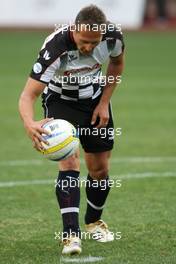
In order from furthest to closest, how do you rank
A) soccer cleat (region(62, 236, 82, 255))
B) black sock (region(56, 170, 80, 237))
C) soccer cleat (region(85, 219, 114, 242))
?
soccer cleat (region(85, 219, 114, 242)) → black sock (region(56, 170, 80, 237)) → soccer cleat (region(62, 236, 82, 255))

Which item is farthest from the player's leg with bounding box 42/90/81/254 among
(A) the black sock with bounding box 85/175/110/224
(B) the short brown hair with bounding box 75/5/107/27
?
(B) the short brown hair with bounding box 75/5/107/27

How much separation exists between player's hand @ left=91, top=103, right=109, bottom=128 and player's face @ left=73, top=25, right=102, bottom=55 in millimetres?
774

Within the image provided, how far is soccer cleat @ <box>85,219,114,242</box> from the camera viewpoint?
24.1ft

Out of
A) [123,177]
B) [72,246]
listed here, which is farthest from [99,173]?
[123,177]

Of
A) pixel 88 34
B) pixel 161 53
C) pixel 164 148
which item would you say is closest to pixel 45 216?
pixel 88 34

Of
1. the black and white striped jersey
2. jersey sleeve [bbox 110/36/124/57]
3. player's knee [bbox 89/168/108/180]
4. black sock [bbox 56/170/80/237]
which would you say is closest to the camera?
the black and white striped jersey

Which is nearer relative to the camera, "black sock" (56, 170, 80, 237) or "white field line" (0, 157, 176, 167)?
"black sock" (56, 170, 80, 237)

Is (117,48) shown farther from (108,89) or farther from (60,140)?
(60,140)

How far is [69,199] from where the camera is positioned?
22.5 feet

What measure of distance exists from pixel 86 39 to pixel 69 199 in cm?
133

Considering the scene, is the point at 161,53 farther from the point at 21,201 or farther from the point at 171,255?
the point at 171,255

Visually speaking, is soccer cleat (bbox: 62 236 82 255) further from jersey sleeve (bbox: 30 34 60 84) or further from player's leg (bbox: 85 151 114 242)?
jersey sleeve (bbox: 30 34 60 84)

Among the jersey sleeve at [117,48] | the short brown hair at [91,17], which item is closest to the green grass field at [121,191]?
the jersey sleeve at [117,48]

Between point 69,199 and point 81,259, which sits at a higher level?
point 69,199
